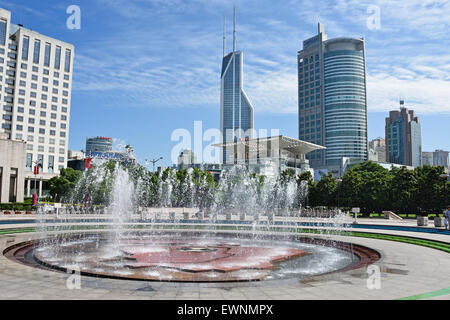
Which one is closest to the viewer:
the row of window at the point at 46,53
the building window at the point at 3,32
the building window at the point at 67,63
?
the building window at the point at 3,32

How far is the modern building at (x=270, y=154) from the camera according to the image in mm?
87562

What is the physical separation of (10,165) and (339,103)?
12964cm

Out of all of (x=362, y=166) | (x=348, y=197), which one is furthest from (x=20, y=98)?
(x=362, y=166)

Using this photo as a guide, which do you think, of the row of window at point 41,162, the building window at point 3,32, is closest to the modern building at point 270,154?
the row of window at point 41,162

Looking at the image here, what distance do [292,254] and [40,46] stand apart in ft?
281

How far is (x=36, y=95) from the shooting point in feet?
255

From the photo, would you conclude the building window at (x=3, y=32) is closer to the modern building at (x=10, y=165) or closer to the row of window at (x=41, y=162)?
the row of window at (x=41, y=162)

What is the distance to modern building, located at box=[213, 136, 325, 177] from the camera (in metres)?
87.6

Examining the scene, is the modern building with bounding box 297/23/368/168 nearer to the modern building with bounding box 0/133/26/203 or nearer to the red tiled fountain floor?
the modern building with bounding box 0/133/26/203

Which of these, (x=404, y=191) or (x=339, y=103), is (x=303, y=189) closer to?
(x=404, y=191)

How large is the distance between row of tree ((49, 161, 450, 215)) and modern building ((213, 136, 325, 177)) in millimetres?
19375

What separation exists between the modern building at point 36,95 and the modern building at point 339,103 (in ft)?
349

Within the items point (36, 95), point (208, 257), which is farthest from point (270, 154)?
point (208, 257)
